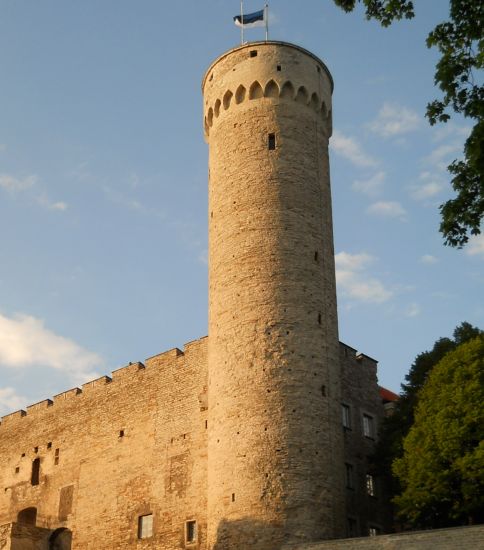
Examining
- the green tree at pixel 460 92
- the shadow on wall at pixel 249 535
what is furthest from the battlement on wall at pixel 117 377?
the green tree at pixel 460 92

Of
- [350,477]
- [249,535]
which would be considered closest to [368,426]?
[350,477]

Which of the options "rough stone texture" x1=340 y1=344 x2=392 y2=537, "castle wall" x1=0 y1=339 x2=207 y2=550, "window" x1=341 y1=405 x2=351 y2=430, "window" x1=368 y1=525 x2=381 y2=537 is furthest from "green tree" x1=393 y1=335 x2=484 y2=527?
"castle wall" x1=0 y1=339 x2=207 y2=550

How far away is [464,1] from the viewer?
12.3 meters

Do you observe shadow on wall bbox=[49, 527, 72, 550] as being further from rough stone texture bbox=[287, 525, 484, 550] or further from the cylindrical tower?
rough stone texture bbox=[287, 525, 484, 550]

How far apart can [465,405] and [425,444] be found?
152cm

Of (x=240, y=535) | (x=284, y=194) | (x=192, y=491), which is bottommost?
(x=240, y=535)

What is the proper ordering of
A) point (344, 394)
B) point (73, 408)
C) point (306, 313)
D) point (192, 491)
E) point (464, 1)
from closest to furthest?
1. point (464, 1)
2. point (306, 313)
3. point (192, 491)
4. point (344, 394)
5. point (73, 408)

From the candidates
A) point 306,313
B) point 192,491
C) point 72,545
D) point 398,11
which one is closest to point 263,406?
point 306,313

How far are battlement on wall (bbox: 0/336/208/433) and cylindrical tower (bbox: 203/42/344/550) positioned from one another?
3.81m

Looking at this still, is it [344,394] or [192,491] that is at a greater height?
[344,394]

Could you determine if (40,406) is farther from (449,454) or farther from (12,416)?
(449,454)

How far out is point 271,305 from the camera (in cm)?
2448

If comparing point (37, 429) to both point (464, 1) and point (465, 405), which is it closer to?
point (465, 405)

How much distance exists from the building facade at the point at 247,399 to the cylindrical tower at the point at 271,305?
0.04 meters
